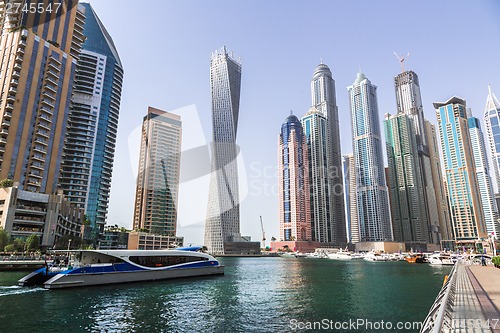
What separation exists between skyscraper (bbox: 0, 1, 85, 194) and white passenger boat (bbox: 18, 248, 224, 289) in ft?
213

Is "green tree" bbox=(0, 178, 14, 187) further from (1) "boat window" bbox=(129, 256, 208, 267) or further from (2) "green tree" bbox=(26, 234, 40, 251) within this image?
(1) "boat window" bbox=(129, 256, 208, 267)

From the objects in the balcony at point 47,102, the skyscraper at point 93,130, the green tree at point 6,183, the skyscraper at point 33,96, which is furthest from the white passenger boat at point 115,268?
the skyscraper at point 93,130

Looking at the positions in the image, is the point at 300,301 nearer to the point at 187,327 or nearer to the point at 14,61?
the point at 187,327

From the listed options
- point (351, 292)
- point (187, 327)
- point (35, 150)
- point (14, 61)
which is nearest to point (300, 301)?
point (351, 292)

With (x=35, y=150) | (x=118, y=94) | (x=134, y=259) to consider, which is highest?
(x=118, y=94)

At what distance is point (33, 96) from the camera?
9762 centimetres

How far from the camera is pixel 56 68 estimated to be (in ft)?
342

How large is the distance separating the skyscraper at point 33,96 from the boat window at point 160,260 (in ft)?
222

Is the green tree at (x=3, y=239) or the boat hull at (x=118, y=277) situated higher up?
the green tree at (x=3, y=239)

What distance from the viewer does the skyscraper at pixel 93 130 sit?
134750 mm

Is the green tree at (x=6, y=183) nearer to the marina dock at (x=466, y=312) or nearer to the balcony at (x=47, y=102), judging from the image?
the balcony at (x=47, y=102)

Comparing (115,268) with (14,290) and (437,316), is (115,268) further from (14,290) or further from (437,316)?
(437,316)

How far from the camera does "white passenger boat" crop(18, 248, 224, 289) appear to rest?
37938mm

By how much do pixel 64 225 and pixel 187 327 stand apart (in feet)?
307
